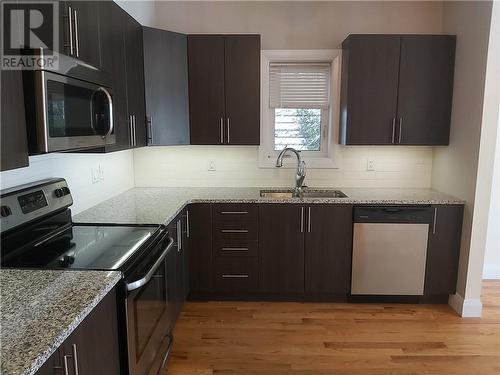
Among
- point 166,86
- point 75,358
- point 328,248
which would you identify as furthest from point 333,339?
point 166,86

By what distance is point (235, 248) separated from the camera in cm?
301

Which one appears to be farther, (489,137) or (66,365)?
(489,137)

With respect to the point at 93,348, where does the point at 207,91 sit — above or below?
above

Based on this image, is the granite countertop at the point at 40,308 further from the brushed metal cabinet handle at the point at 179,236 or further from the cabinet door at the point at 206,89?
the cabinet door at the point at 206,89

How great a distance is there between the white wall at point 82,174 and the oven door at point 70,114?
1.42ft

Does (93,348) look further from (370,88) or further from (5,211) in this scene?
(370,88)

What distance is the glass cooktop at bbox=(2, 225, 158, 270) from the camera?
149 centimetres

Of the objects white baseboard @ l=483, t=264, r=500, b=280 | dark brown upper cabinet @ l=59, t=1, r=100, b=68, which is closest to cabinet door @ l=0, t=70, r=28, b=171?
dark brown upper cabinet @ l=59, t=1, r=100, b=68

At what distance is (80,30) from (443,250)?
294 cm

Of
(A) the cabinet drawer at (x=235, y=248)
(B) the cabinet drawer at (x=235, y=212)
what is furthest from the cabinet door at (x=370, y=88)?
(A) the cabinet drawer at (x=235, y=248)

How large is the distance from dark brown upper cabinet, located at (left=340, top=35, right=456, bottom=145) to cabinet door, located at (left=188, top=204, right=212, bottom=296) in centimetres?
136

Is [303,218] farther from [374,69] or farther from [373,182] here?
[374,69]

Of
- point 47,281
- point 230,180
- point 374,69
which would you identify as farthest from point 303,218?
point 47,281

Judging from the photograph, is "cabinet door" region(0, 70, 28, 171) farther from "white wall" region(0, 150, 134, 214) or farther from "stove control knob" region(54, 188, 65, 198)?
"stove control knob" region(54, 188, 65, 198)
